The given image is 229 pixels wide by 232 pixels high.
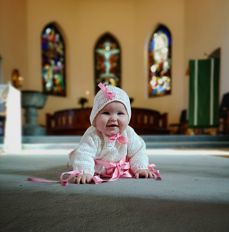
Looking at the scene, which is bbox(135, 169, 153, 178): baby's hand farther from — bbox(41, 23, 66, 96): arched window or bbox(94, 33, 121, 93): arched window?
bbox(94, 33, 121, 93): arched window

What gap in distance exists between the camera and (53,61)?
9.34m

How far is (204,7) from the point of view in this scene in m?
Answer: 7.02

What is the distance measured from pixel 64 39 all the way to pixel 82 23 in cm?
95

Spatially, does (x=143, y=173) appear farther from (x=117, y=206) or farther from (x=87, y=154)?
(x=117, y=206)

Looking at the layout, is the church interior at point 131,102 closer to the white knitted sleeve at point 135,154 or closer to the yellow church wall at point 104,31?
the yellow church wall at point 104,31

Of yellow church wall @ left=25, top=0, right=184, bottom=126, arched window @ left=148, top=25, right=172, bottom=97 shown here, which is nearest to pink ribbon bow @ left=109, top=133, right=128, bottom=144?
yellow church wall @ left=25, top=0, right=184, bottom=126

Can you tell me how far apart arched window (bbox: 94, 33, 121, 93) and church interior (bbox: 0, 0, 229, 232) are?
0.12ft

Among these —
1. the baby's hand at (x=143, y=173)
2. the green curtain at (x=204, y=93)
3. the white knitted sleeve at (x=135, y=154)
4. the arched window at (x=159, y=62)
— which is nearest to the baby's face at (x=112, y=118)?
the white knitted sleeve at (x=135, y=154)

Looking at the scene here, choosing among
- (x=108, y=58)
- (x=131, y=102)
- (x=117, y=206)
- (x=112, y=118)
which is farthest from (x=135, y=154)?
(x=108, y=58)

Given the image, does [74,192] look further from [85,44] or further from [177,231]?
[85,44]

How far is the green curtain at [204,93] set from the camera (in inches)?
189

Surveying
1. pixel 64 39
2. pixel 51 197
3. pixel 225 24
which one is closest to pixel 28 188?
pixel 51 197

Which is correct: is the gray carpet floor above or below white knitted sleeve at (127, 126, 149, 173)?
below

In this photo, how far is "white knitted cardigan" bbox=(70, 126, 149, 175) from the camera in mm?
1294
